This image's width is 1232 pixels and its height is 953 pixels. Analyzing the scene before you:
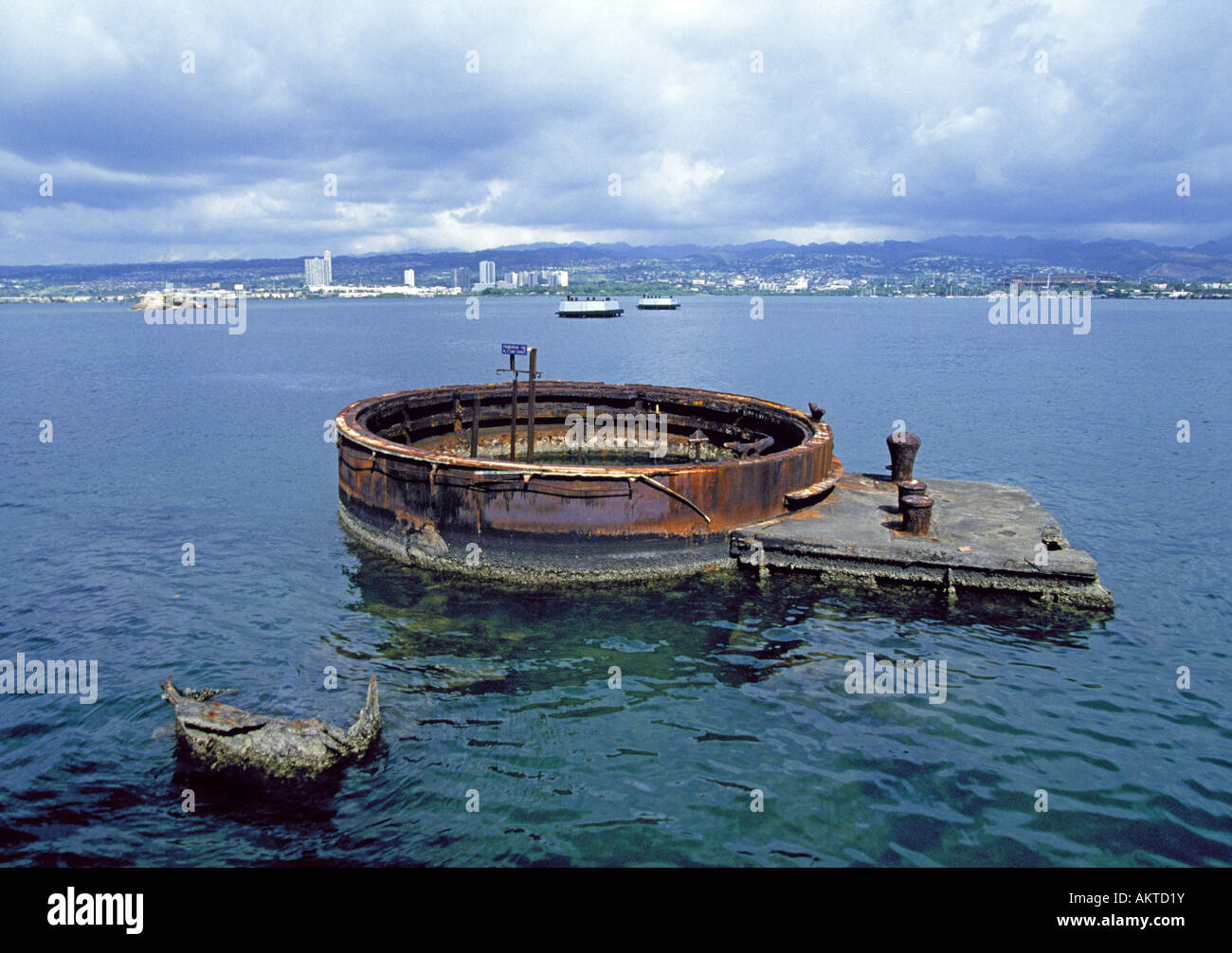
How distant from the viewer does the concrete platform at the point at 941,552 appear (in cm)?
1341

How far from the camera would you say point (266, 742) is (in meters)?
8.62

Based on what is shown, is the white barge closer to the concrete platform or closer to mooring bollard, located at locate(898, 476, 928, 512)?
the concrete platform

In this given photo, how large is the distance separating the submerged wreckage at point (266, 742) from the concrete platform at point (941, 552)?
8.51 meters

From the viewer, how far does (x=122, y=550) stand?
55.7 feet

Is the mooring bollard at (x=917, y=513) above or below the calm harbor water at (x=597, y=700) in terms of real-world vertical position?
above

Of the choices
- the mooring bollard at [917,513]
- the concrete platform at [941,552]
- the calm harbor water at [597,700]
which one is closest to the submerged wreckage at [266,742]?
the calm harbor water at [597,700]

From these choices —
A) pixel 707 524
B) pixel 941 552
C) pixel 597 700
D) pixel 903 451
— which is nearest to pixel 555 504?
pixel 707 524

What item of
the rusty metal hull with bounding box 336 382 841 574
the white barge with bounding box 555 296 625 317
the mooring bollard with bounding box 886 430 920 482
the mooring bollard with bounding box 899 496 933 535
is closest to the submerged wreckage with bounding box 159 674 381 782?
the rusty metal hull with bounding box 336 382 841 574

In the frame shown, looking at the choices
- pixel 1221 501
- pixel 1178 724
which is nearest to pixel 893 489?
pixel 1178 724

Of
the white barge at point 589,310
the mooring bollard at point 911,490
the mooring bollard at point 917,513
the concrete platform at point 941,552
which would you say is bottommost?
the concrete platform at point 941,552

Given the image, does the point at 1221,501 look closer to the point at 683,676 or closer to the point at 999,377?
the point at 683,676

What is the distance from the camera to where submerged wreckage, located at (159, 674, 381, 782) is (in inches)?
335

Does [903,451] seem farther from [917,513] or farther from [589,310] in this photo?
[589,310]

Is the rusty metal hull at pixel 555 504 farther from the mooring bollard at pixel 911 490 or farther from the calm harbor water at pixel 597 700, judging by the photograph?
the mooring bollard at pixel 911 490
